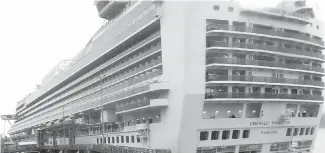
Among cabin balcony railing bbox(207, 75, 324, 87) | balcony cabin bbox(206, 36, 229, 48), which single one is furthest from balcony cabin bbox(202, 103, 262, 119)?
balcony cabin bbox(206, 36, 229, 48)

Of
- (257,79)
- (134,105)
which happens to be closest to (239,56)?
(257,79)

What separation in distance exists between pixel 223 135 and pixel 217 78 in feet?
17.1

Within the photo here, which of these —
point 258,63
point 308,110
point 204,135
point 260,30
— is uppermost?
point 260,30

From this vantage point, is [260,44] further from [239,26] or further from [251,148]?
[251,148]

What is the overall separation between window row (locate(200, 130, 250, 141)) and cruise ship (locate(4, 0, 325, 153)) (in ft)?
0.29

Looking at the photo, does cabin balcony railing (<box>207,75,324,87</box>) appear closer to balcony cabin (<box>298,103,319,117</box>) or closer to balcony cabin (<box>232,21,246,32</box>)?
balcony cabin (<box>298,103,319,117</box>)

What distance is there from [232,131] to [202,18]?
1034cm

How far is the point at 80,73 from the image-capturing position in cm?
6212

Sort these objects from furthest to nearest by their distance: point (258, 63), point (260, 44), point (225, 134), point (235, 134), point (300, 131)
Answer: point (300, 131) → point (260, 44) → point (258, 63) → point (235, 134) → point (225, 134)

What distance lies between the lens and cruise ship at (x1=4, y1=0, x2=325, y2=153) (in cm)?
3206

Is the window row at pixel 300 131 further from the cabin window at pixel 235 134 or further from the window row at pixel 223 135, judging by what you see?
the cabin window at pixel 235 134

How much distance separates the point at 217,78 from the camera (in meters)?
32.6

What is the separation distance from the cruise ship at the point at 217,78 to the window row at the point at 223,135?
87 millimetres

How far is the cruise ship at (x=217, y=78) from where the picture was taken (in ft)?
105
